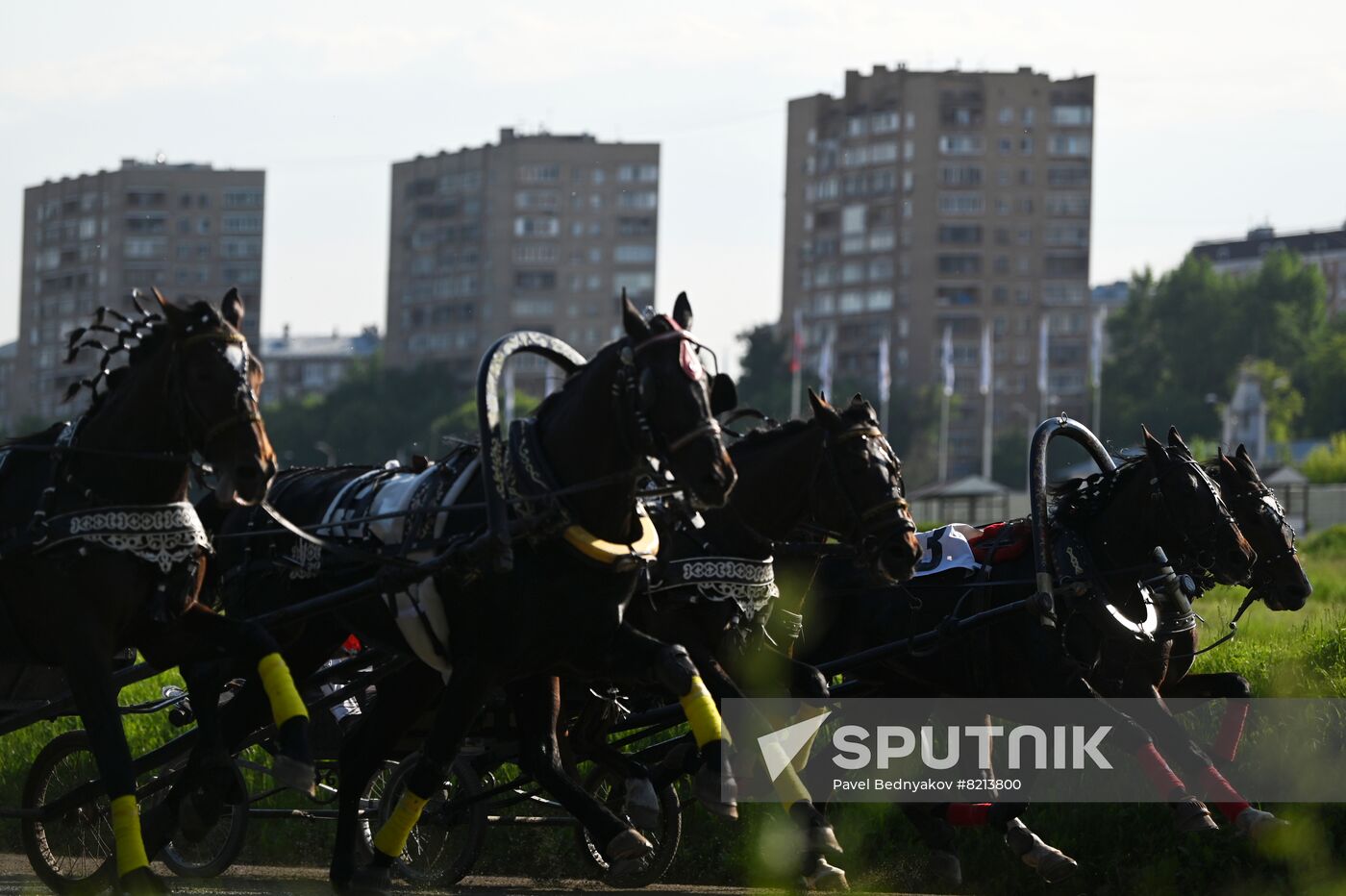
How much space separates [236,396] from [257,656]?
1058 millimetres

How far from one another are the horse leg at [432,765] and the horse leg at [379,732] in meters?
0.31

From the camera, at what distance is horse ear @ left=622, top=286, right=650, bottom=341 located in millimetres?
8672

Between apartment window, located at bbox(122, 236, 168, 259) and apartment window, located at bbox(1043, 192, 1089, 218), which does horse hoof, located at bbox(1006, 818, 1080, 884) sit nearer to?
apartment window, located at bbox(1043, 192, 1089, 218)

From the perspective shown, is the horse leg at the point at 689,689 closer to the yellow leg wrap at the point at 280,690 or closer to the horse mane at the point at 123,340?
the yellow leg wrap at the point at 280,690

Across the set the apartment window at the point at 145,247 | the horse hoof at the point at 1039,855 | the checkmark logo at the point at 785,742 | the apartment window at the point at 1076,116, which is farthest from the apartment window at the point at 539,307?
the checkmark logo at the point at 785,742

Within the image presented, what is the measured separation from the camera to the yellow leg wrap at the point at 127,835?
26.4ft

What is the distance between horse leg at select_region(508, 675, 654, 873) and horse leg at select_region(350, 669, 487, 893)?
1.58ft

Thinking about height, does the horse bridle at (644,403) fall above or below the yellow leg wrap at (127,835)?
above

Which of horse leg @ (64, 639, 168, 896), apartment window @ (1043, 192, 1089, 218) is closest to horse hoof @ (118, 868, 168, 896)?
horse leg @ (64, 639, 168, 896)

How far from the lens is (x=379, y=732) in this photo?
9461 millimetres

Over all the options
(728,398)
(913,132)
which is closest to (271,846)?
(728,398)

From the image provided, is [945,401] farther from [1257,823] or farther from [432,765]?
[432,765]

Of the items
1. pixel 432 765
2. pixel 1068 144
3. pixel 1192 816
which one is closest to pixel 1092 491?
pixel 1192 816

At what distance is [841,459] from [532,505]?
1.80 meters
